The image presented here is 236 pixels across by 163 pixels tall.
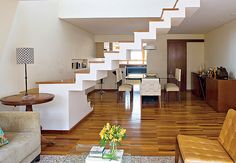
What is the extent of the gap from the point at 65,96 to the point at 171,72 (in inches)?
262

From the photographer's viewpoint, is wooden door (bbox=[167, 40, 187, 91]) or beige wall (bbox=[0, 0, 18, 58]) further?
wooden door (bbox=[167, 40, 187, 91])

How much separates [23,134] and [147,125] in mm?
2716

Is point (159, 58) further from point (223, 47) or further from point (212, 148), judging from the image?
point (212, 148)

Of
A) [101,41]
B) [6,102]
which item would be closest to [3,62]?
[6,102]

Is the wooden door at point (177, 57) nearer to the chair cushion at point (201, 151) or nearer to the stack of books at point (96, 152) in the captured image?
the chair cushion at point (201, 151)

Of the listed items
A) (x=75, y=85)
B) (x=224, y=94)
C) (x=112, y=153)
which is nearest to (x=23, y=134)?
(x=112, y=153)

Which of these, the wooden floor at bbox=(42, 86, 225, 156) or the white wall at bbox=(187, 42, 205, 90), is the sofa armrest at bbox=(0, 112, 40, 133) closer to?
the wooden floor at bbox=(42, 86, 225, 156)

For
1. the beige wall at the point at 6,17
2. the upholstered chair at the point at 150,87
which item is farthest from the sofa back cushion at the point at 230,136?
the upholstered chair at the point at 150,87

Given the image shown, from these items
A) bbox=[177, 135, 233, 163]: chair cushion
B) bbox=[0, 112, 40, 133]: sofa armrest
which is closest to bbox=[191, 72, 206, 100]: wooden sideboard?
bbox=[177, 135, 233, 163]: chair cushion

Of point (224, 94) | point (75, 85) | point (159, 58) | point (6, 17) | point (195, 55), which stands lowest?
point (224, 94)

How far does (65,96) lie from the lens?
15.6 ft

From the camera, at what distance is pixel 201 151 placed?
2.69 metres

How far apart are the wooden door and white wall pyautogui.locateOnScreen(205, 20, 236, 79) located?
3.26 ft

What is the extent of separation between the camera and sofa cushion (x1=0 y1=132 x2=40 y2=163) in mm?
2615
